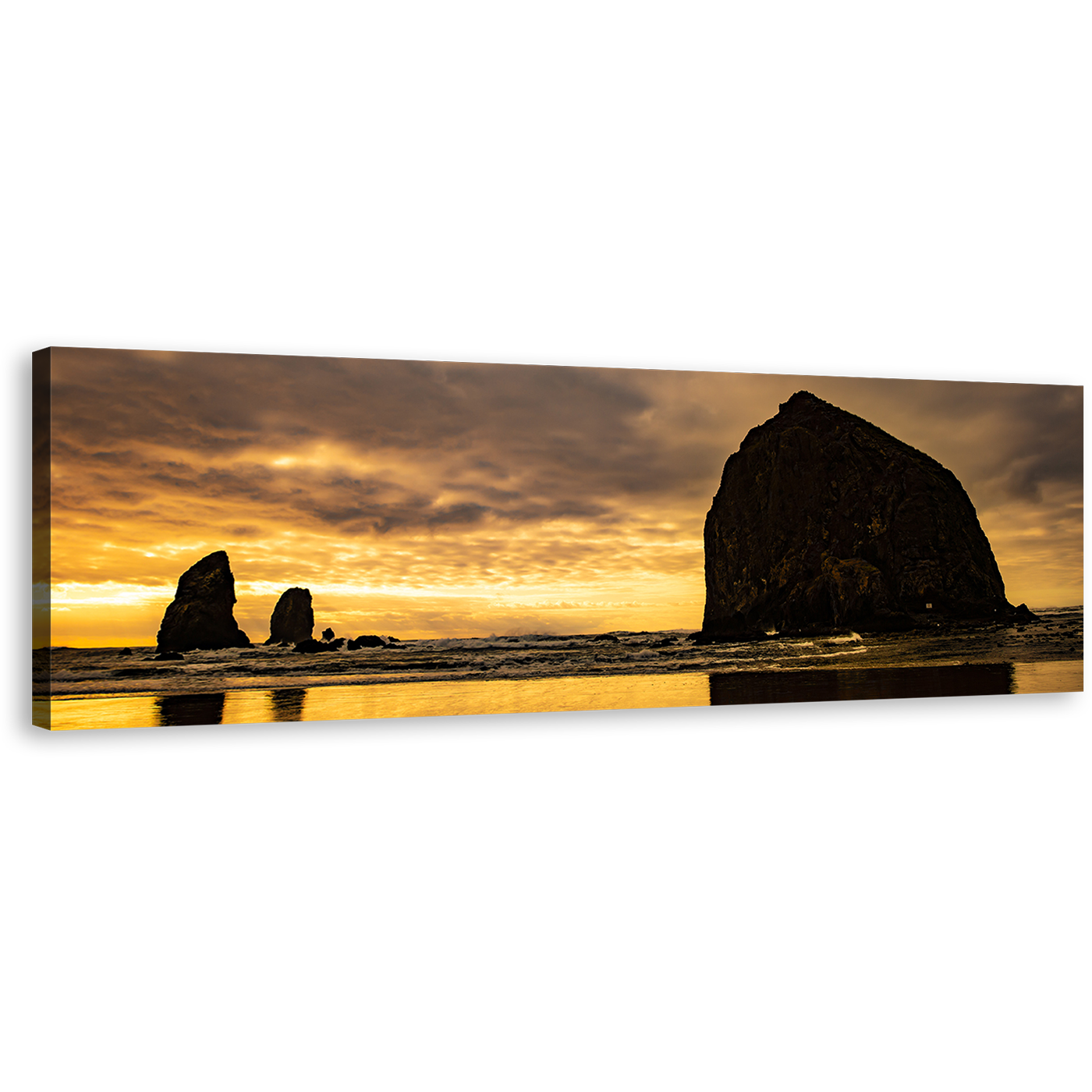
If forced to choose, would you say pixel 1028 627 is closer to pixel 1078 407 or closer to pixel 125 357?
pixel 1078 407

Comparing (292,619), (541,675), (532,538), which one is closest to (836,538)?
(532,538)

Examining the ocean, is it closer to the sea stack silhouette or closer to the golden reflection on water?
the golden reflection on water

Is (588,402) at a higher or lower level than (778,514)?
higher

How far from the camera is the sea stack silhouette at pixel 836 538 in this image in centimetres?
852

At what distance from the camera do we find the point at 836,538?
A: 8.71 meters

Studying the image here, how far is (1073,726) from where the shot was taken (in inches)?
343

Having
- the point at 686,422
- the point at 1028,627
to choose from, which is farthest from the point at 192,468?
the point at 1028,627

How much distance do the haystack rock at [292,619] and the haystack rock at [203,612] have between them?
29 cm

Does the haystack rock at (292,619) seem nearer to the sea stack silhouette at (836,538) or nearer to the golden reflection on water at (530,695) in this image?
the golden reflection on water at (530,695)

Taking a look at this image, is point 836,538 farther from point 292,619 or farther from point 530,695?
point 292,619

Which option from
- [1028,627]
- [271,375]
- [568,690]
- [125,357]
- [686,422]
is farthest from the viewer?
[1028,627]

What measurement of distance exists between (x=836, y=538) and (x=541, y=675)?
3.05 m

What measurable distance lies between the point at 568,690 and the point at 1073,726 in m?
4.73

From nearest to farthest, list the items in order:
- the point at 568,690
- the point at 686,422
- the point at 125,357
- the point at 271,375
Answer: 1. the point at 125,357
2. the point at 271,375
3. the point at 568,690
4. the point at 686,422
